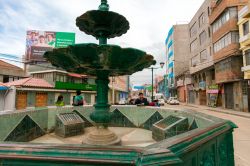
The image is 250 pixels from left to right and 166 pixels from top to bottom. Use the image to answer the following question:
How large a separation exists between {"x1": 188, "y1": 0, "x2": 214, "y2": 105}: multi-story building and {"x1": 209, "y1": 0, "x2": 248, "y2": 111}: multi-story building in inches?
142

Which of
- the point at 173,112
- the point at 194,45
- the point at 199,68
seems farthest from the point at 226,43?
the point at 173,112

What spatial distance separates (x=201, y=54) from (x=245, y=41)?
13351 mm

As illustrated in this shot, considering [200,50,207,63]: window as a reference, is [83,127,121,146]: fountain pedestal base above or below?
below

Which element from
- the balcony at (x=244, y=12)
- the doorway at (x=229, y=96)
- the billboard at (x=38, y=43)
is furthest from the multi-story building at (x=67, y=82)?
the balcony at (x=244, y=12)

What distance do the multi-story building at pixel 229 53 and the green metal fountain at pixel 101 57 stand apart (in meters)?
22.5

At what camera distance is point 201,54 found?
33531 mm

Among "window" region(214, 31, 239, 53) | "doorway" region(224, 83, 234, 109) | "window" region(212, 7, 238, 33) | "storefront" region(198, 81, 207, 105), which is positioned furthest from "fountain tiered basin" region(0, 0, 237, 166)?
"storefront" region(198, 81, 207, 105)

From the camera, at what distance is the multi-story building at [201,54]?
3066 centimetres

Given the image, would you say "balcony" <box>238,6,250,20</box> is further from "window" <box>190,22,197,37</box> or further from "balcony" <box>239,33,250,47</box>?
"window" <box>190,22,197,37</box>

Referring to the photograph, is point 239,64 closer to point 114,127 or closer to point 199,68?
point 199,68

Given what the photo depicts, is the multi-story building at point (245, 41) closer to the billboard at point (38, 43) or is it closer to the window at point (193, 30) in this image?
the window at point (193, 30)

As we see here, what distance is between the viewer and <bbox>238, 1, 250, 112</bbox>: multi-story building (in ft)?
65.5

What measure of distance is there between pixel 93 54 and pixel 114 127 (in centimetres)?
435

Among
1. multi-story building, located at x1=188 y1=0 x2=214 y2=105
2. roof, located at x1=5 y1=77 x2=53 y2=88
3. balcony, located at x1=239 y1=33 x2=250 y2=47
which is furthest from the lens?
multi-story building, located at x1=188 y1=0 x2=214 y2=105
